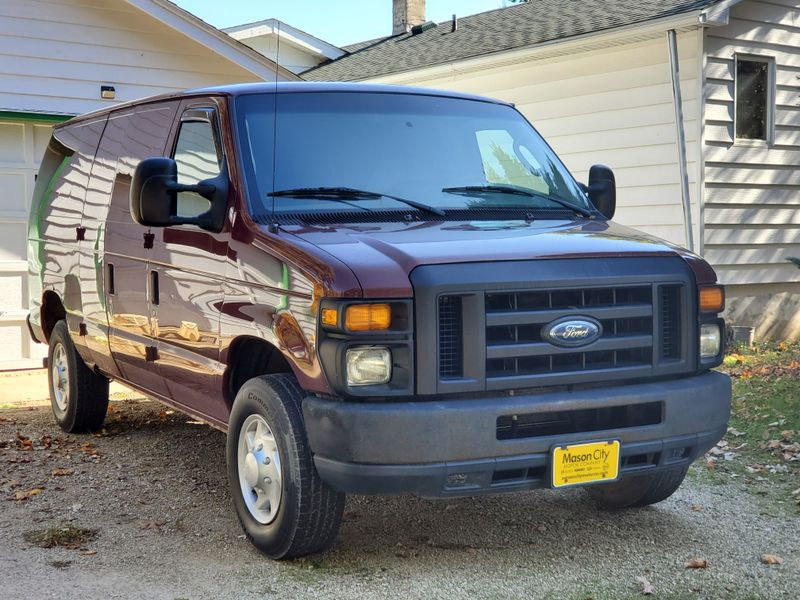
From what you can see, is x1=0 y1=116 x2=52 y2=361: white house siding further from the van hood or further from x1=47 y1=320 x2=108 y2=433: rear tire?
the van hood

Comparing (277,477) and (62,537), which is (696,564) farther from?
(62,537)

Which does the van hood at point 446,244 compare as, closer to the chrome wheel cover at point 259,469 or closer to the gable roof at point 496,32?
the chrome wheel cover at point 259,469

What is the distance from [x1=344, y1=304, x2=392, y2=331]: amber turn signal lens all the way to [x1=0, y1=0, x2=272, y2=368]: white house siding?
24.0 ft

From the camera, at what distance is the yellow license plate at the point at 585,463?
14.7ft

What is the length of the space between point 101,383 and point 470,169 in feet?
11.4

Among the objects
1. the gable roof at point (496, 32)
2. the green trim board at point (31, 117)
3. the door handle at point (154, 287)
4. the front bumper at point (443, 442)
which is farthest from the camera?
the gable roof at point (496, 32)

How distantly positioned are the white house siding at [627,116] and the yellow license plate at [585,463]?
7.95m

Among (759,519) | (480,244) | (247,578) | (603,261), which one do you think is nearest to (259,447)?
(247,578)

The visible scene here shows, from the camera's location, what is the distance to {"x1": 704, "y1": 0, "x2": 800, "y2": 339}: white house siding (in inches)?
478

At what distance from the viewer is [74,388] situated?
7.60 m

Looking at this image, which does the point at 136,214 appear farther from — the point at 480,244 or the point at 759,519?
the point at 759,519

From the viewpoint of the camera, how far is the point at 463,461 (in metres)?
4.32

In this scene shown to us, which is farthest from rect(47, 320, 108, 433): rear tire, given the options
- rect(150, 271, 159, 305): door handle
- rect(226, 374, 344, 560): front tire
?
rect(226, 374, 344, 560): front tire

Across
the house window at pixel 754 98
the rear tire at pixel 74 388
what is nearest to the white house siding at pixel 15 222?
the rear tire at pixel 74 388
